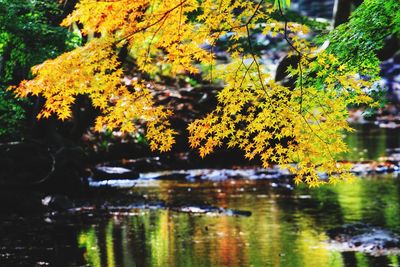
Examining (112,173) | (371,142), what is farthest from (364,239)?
(371,142)

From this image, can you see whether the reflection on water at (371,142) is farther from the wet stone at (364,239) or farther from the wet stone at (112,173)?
the wet stone at (364,239)

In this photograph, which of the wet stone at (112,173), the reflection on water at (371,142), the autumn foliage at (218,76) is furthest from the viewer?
the reflection on water at (371,142)

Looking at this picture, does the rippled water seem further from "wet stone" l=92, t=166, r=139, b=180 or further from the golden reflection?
"wet stone" l=92, t=166, r=139, b=180

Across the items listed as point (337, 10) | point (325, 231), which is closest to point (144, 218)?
point (325, 231)

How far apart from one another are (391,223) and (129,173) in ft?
36.8

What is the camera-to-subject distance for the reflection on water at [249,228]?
1373 cm

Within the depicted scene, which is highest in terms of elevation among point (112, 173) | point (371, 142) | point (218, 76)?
point (218, 76)

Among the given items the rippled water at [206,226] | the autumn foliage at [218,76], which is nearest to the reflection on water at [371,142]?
the rippled water at [206,226]

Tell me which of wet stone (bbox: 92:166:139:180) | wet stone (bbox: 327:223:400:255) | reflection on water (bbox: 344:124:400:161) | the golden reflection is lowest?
wet stone (bbox: 327:223:400:255)

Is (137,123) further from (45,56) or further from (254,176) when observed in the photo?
(45,56)

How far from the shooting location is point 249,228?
16.4 metres

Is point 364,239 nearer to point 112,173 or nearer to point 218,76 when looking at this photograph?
point 218,76

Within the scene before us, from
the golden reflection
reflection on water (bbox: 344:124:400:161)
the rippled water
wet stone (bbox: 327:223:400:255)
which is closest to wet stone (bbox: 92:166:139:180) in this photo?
the rippled water

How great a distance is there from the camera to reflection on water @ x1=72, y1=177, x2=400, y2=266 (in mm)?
13734
